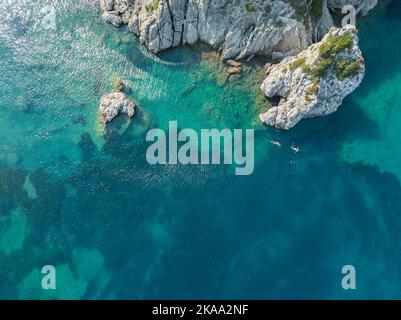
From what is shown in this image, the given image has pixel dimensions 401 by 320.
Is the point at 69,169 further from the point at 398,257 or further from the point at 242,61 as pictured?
the point at 398,257

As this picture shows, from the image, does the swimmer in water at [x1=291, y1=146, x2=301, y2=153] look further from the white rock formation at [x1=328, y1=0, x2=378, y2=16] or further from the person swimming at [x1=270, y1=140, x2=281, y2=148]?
the white rock formation at [x1=328, y1=0, x2=378, y2=16]

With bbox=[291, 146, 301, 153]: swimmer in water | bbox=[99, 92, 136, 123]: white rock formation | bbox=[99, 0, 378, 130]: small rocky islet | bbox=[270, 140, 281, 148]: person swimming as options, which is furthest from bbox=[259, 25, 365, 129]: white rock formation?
bbox=[99, 92, 136, 123]: white rock formation

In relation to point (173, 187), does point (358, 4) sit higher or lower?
higher

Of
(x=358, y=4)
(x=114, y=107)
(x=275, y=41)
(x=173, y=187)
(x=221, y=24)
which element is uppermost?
(x=358, y=4)

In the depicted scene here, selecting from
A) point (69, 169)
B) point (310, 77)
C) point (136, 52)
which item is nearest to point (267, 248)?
point (310, 77)

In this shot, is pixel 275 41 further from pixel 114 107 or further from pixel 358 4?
pixel 114 107

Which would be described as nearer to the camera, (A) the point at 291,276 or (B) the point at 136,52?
(A) the point at 291,276

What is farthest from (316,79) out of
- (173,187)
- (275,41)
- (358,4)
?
(173,187)
